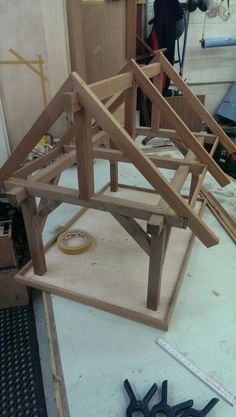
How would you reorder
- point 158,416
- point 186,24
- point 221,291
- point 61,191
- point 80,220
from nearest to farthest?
point 158,416 < point 61,191 < point 221,291 < point 80,220 < point 186,24

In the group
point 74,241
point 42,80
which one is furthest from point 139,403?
point 42,80

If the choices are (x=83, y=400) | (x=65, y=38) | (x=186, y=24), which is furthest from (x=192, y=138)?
(x=186, y=24)

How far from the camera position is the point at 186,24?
2.68 metres

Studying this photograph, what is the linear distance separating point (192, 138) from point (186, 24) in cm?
209

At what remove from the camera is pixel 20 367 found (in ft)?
3.87

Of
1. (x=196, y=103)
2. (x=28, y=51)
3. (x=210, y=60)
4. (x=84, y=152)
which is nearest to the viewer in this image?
(x=84, y=152)

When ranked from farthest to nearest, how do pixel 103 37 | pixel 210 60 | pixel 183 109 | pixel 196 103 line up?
pixel 210 60 < pixel 183 109 < pixel 103 37 < pixel 196 103

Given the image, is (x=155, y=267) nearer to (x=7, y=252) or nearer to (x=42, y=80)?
(x=7, y=252)

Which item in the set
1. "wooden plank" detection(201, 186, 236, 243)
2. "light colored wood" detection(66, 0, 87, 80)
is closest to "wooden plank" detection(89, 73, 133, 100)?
"wooden plank" detection(201, 186, 236, 243)

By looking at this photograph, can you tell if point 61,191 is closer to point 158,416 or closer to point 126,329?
point 126,329

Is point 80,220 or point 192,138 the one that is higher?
point 192,138

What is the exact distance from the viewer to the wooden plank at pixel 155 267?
824 mm

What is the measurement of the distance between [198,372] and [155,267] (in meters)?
0.30

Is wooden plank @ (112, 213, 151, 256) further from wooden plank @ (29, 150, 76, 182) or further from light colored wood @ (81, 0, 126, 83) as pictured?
light colored wood @ (81, 0, 126, 83)
